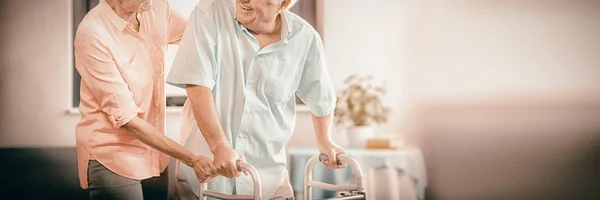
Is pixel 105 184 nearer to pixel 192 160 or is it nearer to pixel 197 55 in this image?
pixel 192 160

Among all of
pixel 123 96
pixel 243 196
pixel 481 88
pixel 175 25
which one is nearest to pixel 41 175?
pixel 123 96

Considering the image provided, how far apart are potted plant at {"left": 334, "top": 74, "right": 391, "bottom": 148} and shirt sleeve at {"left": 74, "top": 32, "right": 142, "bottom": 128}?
0.83 m

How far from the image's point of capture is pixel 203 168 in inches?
63.0

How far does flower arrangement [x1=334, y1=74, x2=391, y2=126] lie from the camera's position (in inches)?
88.7

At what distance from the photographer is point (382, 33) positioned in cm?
222

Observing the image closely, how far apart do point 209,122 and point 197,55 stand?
0.16 metres

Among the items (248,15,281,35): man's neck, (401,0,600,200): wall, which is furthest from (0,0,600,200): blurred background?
(248,15,281,35): man's neck

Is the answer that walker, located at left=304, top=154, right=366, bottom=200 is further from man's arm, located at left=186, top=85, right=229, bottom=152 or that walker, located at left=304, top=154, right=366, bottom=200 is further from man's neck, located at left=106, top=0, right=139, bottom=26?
man's neck, located at left=106, top=0, right=139, bottom=26

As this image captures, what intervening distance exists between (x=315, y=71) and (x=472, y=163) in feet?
2.63

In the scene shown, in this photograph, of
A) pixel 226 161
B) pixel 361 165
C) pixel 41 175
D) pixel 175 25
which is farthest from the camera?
pixel 361 165

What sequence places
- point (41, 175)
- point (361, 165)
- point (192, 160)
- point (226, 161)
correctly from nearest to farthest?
point (226, 161) < point (192, 160) < point (41, 175) < point (361, 165)

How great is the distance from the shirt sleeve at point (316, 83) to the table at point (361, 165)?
1.28ft

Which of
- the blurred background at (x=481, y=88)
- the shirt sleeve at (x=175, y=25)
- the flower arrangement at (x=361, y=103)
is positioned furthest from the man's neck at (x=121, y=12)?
the flower arrangement at (x=361, y=103)

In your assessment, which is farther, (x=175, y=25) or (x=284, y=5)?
(x=175, y=25)
